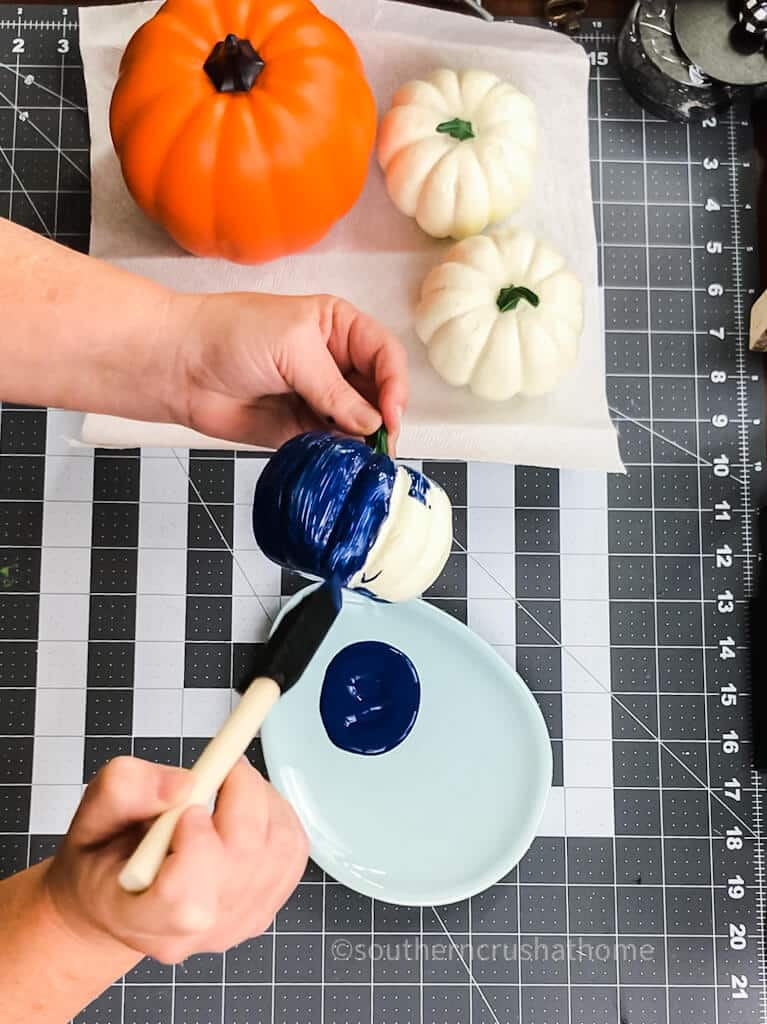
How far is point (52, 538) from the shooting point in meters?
1.26

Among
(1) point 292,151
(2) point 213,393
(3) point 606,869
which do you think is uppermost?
(1) point 292,151

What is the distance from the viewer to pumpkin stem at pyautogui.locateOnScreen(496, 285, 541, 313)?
113 centimetres

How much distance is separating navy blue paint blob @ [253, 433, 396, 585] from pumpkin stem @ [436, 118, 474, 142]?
49cm

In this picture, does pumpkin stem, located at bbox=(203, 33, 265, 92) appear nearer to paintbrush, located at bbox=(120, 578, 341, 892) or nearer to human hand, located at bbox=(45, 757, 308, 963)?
paintbrush, located at bbox=(120, 578, 341, 892)

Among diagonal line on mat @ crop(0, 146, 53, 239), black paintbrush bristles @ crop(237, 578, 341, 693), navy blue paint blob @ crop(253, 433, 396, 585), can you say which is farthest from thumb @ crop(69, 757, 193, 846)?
diagonal line on mat @ crop(0, 146, 53, 239)

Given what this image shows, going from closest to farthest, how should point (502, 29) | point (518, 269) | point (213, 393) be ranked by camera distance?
point (213, 393) → point (518, 269) → point (502, 29)

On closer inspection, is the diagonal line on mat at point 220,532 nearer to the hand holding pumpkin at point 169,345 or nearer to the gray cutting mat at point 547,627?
the gray cutting mat at point 547,627

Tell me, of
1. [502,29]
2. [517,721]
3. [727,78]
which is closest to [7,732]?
[517,721]

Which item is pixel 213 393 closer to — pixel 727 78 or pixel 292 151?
pixel 292 151

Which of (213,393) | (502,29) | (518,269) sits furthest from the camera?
(502,29)

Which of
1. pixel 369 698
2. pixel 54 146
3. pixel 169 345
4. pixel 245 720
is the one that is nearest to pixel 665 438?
pixel 369 698

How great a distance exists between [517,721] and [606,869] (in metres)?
0.24

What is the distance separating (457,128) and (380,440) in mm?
445

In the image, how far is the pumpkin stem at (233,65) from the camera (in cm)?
104
